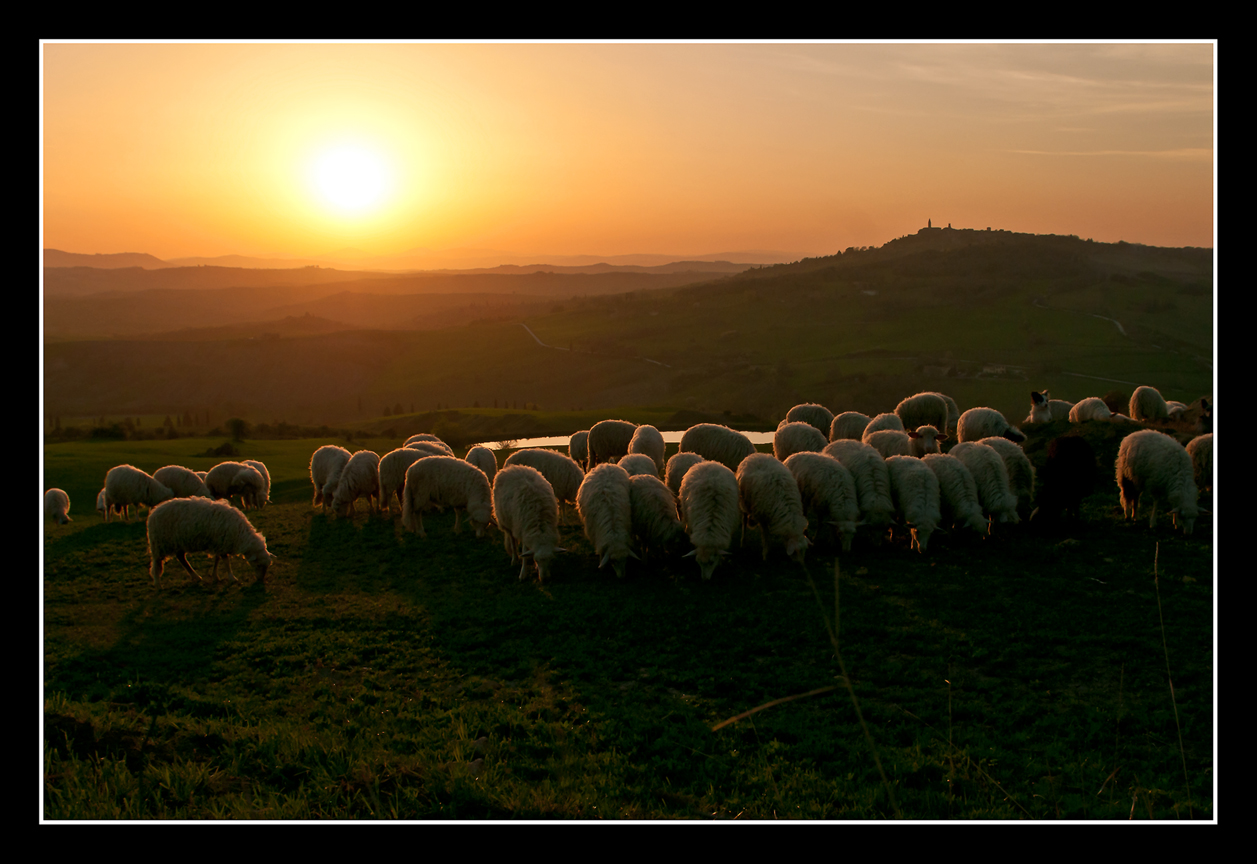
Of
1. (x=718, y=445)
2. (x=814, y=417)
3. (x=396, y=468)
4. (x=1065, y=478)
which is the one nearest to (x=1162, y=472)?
(x=1065, y=478)

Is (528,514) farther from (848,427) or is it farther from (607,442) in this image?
(848,427)

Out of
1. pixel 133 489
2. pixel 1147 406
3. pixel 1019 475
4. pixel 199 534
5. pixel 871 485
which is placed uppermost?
pixel 1147 406

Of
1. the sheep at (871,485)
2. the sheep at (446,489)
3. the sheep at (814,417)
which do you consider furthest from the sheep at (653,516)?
the sheep at (814,417)

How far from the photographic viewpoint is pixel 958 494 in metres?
13.4

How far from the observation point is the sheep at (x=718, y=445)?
1778cm

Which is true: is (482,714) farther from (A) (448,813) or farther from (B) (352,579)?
(B) (352,579)

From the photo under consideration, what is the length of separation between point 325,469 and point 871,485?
14668 millimetres

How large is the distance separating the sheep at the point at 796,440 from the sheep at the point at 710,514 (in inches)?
248

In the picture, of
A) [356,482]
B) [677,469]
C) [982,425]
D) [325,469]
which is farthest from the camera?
[325,469]

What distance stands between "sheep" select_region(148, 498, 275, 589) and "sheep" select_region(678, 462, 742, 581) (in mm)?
7457

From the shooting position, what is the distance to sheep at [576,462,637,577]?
12.2m

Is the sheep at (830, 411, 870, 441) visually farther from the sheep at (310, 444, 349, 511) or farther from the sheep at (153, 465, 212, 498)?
the sheep at (153, 465, 212, 498)

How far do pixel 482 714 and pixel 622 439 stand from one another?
14020 millimetres

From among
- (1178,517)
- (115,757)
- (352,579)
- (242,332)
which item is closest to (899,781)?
(115,757)
